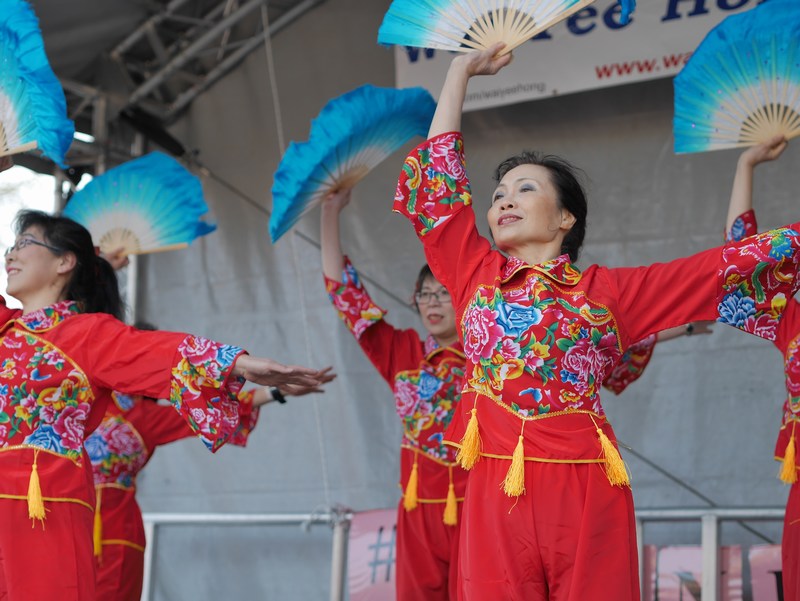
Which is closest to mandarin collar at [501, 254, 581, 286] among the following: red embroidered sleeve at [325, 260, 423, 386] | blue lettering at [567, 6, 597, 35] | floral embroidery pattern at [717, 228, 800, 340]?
floral embroidery pattern at [717, 228, 800, 340]

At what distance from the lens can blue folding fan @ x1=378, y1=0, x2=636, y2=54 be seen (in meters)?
2.43

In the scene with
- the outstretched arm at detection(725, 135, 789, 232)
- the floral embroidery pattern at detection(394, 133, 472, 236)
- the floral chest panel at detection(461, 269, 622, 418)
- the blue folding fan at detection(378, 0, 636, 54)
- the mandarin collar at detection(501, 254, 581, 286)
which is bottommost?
the floral chest panel at detection(461, 269, 622, 418)

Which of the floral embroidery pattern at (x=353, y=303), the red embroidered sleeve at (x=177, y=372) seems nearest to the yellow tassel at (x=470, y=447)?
the red embroidered sleeve at (x=177, y=372)

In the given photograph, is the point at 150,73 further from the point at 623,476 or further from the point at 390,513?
the point at 623,476

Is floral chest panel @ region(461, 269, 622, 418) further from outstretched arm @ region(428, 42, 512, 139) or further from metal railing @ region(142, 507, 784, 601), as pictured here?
metal railing @ region(142, 507, 784, 601)

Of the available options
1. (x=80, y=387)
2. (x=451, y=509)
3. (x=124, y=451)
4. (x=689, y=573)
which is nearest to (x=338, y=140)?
(x=80, y=387)

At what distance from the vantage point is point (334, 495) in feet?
15.8

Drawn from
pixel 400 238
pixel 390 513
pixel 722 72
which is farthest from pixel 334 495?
pixel 722 72

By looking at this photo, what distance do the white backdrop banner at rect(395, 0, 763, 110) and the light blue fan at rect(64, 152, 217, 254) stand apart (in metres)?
1.16

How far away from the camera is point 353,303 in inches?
140

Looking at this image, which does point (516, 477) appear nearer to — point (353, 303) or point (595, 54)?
point (353, 303)

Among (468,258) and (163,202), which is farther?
(163,202)

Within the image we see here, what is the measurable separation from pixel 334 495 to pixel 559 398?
2744 millimetres

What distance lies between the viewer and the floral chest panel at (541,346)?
2.23m
